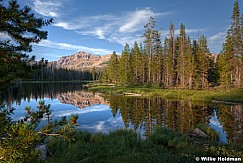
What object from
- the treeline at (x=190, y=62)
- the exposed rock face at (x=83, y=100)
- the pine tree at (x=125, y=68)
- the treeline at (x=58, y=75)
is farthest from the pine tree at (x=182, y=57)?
the treeline at (x=58, y=75)

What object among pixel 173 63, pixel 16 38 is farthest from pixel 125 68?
pixel 16 38

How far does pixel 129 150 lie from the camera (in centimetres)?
812

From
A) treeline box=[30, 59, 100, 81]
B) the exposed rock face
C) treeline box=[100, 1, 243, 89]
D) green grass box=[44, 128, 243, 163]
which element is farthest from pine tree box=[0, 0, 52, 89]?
treeline box=[30, 59, 100, 81]

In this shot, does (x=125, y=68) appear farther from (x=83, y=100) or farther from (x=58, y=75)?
(x=58, y=75)

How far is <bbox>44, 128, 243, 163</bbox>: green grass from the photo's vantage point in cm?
696

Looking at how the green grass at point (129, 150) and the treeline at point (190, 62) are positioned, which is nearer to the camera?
the green grass at point (129, 150)

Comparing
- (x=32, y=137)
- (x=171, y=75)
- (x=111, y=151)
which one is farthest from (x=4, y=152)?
(x=171, y=75)

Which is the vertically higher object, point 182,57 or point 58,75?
point 182,57

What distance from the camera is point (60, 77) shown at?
512ft

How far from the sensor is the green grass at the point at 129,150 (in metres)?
6.96

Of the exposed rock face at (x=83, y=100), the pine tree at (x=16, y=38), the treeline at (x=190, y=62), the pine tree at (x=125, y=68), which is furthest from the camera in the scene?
the pine tree at (x=125, y=68)

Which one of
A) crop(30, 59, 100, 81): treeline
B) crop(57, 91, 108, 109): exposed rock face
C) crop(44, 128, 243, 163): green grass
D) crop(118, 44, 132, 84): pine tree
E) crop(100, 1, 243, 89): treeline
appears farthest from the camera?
crop(30, 59, 100, 81): treeline

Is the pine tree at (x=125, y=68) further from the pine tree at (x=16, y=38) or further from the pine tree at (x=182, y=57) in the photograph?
the pine tree at (x=16, y=38)

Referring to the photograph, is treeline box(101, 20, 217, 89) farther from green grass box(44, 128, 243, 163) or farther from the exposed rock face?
green grass box(44, 128, 243, 163)
